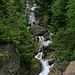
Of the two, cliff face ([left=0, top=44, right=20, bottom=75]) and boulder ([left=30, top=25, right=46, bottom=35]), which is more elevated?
cliff face ([left=0, top=44, right=20, bottom=75])

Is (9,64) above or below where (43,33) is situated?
above

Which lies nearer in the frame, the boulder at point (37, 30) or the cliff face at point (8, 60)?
the cliff face at point (8, 60)

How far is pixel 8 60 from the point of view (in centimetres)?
705

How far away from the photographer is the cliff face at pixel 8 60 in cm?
647

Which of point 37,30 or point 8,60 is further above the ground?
point 8,60

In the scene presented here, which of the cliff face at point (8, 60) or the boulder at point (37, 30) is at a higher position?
the cliff face at point (8, 60)

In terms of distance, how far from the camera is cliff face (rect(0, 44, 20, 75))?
6.47m

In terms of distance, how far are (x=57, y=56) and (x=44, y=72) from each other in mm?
4379

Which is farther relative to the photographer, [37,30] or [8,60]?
[37,30]

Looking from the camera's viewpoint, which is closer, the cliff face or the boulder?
the cliff face

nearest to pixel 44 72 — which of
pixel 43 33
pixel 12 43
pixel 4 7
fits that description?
pixel 12 43

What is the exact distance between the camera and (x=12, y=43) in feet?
26.8

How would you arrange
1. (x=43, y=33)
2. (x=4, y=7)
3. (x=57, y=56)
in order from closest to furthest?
(x=57, y=56) < (x=4, y=7) < (x=43, y=33)

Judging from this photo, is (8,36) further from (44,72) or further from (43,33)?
(43,33)
